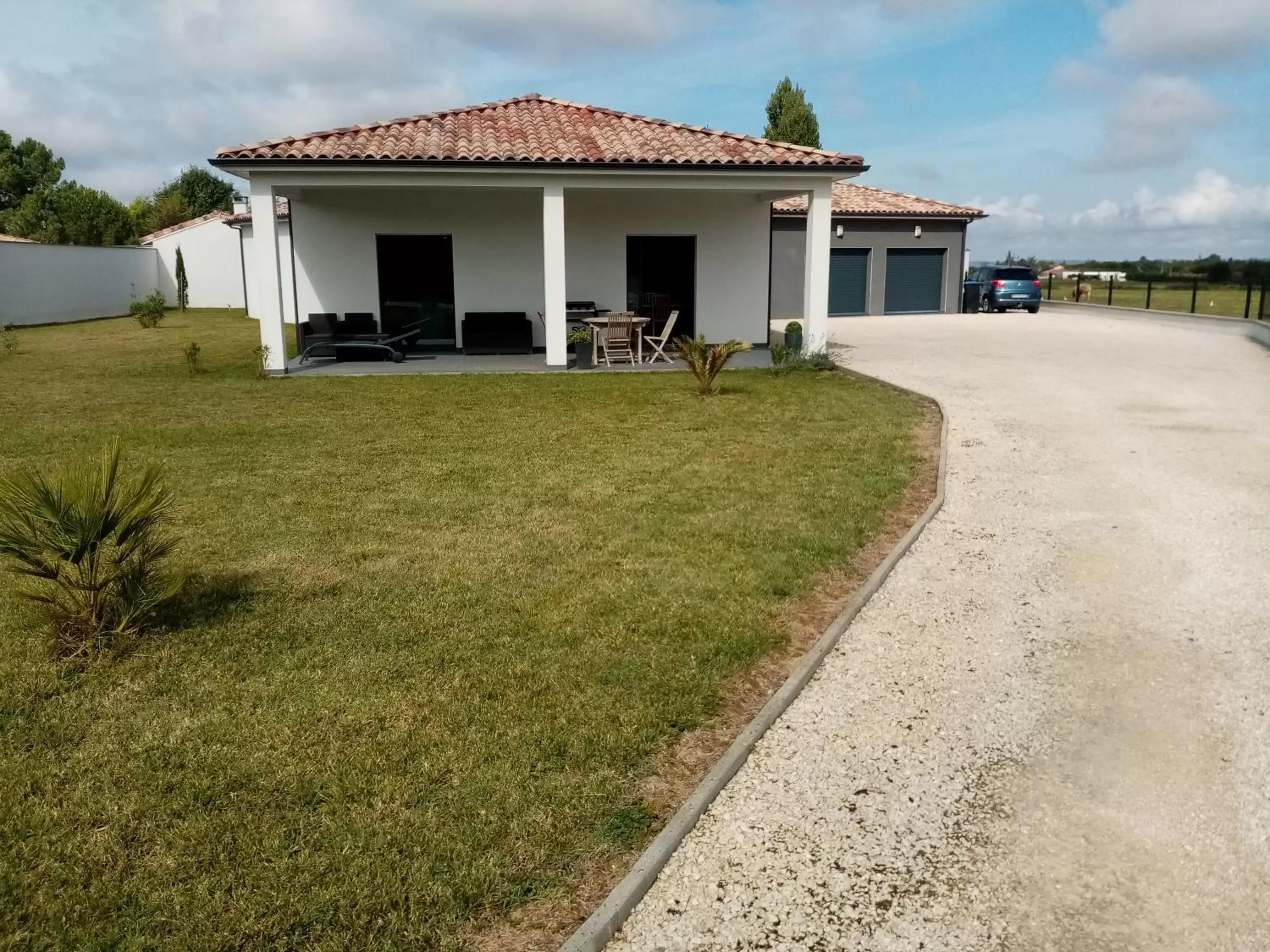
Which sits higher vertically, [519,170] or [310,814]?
[519,170]

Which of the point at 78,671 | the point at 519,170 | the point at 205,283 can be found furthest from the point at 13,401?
the point at 205,283

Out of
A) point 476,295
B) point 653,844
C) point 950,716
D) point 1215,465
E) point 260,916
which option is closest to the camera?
point 260,916

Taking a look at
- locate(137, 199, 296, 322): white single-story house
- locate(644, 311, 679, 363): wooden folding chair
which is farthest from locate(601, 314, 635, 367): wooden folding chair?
locate(137, 199, 296, 322): white single-story house

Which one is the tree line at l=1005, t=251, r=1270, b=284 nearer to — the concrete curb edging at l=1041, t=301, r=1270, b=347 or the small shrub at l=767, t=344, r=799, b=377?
the concrete curb edging at l=1041, t=301, r=1270, b=347

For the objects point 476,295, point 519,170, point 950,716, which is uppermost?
point 519,170

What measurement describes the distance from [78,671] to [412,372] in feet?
36.6

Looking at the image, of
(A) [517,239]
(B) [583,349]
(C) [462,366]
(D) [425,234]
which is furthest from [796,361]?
(D) [425,234]

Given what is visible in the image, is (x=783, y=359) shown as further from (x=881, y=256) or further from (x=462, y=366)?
(x=881, y=256)

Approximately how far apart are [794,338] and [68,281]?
981 inches

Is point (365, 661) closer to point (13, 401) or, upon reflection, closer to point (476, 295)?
point (13, 401)

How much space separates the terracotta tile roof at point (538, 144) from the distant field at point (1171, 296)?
13.4 metres

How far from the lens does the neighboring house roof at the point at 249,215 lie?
74.6ft

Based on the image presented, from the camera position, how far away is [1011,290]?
3186 cm

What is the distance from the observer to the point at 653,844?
2988 millimetres
